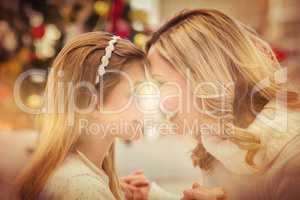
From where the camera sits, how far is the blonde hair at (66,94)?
6.00ft

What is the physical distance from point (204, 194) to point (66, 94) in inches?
24.6

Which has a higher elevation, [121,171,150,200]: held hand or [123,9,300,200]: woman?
[123,9,300,200]: woman

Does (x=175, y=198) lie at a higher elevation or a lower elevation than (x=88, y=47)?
lower

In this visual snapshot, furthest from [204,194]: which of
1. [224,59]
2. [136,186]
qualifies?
[224,59]

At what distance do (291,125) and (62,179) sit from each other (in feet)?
2.83

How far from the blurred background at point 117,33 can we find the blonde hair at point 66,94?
8cm

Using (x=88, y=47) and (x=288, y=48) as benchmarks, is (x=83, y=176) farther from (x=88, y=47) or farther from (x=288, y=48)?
(x=288, y=48)

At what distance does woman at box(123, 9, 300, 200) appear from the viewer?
188 cm

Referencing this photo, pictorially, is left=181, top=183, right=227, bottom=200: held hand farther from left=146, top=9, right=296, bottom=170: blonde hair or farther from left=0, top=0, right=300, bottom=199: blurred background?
left=146, top=9, right=296, bottom=170: blonde hair

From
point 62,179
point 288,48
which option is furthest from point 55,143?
point 288,48

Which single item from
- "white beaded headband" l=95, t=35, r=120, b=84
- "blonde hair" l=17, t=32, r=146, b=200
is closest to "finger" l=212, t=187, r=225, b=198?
"blonde hair" l=17, t=32, r=146, b=200

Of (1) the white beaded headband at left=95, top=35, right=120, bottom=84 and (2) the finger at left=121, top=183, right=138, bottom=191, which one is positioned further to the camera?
(2) the finger at left=121, top=183, right=138, bottom=191

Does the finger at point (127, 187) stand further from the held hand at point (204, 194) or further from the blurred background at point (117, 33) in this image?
the held hand at point (204, 194)

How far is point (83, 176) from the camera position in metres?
1.81
